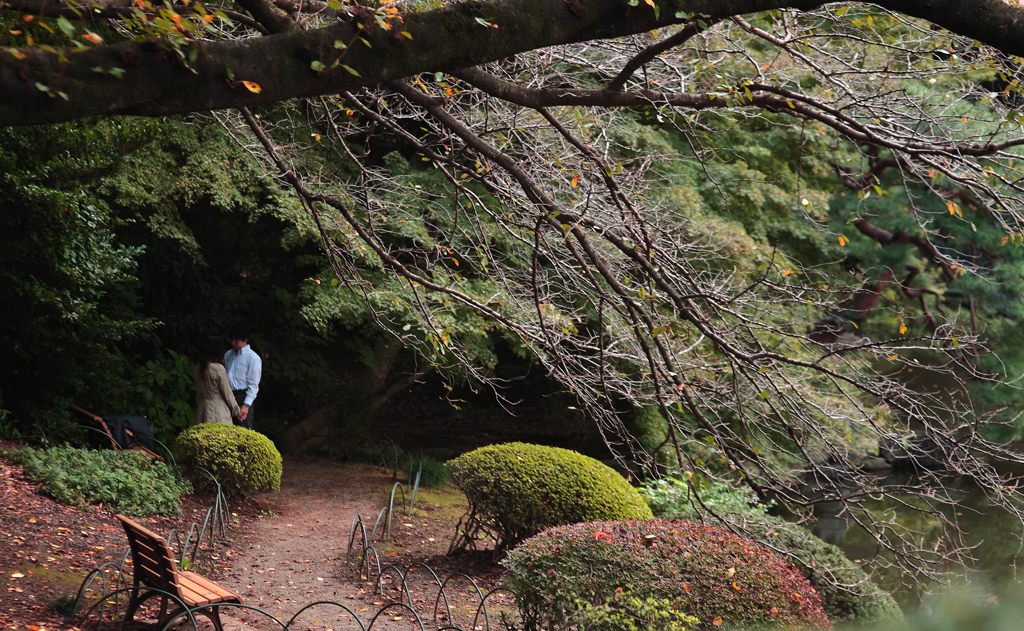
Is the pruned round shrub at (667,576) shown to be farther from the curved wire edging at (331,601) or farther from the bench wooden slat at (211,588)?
the bench wooden slat at (211,588)

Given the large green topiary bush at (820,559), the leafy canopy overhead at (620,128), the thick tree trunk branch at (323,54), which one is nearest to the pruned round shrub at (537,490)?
the large green topiary bush at (820,559)

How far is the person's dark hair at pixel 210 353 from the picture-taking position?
7.82 m

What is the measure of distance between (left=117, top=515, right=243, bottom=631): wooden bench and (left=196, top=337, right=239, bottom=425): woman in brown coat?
3.61 meters

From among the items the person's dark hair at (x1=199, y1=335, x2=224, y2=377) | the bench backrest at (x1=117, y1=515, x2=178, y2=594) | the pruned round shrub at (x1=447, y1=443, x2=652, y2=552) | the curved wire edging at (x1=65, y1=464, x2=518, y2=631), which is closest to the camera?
the bench backrest at (x1=117, y1=515, x2=178, y2=594)

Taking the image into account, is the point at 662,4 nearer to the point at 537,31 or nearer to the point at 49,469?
the point at 537,31

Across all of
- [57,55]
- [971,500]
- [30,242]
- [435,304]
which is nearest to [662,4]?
[57,55]

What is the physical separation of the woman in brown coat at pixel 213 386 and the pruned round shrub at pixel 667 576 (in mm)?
4425

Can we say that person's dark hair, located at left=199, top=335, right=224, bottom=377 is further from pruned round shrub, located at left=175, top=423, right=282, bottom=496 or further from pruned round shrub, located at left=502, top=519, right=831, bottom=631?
pruned round shrub, located at left=502, top=519, right=831, bottom=631

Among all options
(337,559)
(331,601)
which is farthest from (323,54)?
(337,559)

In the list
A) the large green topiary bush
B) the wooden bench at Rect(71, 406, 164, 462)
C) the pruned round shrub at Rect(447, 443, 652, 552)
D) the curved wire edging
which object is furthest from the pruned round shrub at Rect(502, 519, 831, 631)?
the wooden bench at Rect(71, 406, 164, 462)

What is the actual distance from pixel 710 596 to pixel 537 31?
3.45 meters

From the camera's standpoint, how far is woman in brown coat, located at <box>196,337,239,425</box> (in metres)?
7.88

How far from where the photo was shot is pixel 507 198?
495 centimetres

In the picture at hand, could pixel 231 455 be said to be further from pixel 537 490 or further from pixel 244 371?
pixel 537 490
